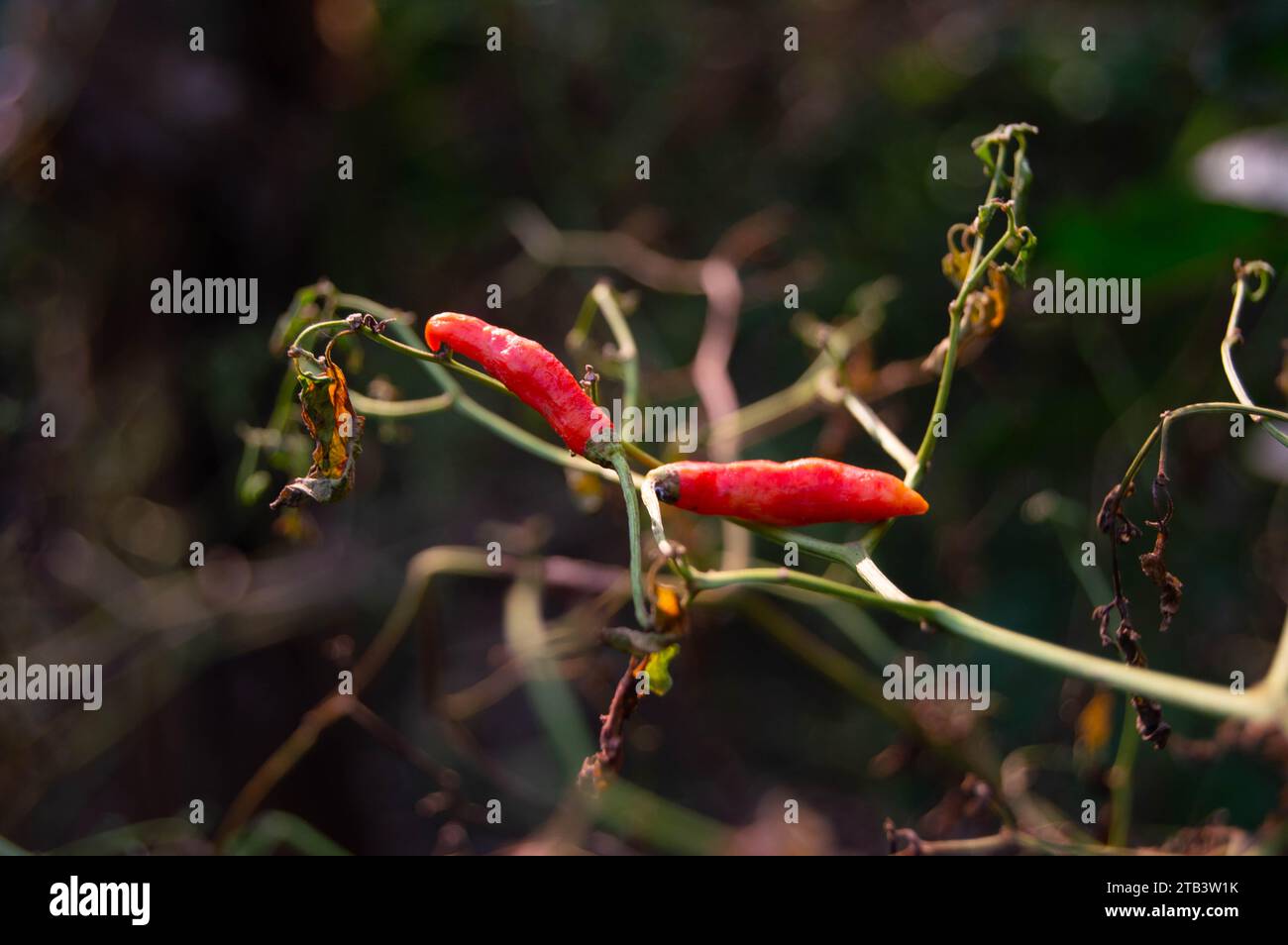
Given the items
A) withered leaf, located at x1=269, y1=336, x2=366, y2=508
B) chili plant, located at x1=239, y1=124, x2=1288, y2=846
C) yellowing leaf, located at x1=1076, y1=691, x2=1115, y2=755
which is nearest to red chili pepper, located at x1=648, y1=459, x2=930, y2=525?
chili plant, located at x1=239, y1=124, x2=1288, y2=846

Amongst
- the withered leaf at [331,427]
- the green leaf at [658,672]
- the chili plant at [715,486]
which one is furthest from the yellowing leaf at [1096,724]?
the withered leaf at [331,427]

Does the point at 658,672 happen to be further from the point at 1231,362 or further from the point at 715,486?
the point at 1231,362

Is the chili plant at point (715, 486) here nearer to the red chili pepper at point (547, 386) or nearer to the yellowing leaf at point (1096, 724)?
the red chili pepper at point (547, 386)

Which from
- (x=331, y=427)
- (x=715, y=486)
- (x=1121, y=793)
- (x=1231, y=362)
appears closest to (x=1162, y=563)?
(x=1231, y=362)

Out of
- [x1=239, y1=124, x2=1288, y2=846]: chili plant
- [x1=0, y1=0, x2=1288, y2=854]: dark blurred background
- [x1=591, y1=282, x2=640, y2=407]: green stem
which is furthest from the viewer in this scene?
[x1=0, y1=0, x2=1288, y2=854]: dark blurred background

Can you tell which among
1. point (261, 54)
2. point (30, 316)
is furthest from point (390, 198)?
point (30, 316)

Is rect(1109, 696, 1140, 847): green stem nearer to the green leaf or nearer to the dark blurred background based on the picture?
the dark blurred background
